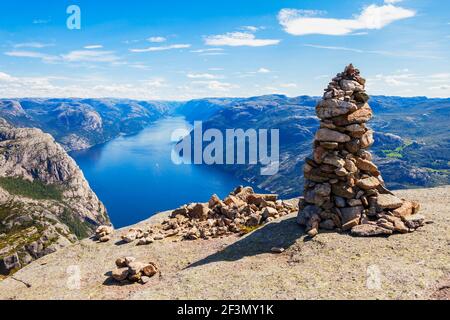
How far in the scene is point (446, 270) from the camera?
1019 inches

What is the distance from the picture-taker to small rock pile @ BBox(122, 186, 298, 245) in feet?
138

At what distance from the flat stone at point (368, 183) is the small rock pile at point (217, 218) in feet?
34.8

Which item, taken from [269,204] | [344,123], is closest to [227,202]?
[269,204]

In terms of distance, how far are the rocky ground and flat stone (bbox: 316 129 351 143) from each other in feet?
28.9

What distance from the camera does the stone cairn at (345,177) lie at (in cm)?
3534

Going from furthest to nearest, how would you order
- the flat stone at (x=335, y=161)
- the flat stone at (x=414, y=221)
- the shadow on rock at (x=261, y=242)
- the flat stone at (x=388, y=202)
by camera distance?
the flat stone at (x=335, y=161)
the flat stone at (x=388, y=202)
the shadow on rock at (x=261, y=242)
the flat stone at (x=414, y=221)

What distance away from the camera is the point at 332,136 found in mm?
37062

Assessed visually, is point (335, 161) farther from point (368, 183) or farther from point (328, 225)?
point (328, 225)

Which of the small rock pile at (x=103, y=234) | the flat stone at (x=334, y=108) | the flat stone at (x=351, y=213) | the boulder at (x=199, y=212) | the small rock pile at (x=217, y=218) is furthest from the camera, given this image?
the boulder at (x=199, y=212)

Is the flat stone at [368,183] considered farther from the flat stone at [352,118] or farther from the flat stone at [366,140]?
the flat stone at [352,118]

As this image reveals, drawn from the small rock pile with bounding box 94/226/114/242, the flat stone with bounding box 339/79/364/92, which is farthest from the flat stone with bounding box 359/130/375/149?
the small rock pile with bounding box 94/226/114/242

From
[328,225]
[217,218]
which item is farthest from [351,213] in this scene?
[217,218]

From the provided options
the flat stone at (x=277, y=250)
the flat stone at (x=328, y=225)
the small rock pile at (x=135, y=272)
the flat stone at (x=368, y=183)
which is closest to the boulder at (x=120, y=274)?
the small rock pile at (x=135, y=272)

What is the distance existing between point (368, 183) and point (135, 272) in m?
22.6
